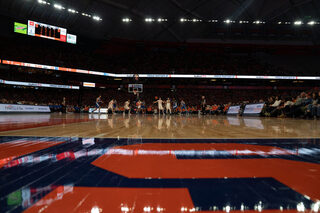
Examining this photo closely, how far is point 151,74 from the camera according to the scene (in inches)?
1043

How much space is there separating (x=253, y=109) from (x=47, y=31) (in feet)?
85.4

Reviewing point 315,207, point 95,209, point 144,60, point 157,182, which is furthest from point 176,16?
point 95,209

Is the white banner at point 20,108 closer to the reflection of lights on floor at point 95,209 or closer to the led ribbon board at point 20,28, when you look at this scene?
the led ribbon board at point 20,28

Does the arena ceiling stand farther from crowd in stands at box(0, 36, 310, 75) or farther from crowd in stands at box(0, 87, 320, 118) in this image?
crowd in stands at box(0, 87, 320, 118)

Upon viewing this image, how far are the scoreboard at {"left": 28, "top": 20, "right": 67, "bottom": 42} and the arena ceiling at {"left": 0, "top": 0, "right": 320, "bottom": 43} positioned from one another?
5.54 feet

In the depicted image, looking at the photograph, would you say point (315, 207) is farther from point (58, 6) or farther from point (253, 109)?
point (58, 6)

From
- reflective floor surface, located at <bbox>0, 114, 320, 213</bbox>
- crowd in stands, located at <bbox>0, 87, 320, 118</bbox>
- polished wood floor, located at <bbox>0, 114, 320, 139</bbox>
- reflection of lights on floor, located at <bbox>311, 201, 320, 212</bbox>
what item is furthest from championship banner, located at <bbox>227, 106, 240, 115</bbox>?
reflection of lights on floor, located at <bbox>311, 201, 320, 212</bbox>

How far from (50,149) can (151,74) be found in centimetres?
2496

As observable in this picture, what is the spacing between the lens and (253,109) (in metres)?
13.3

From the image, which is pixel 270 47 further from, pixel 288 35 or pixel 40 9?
pixel 40 9

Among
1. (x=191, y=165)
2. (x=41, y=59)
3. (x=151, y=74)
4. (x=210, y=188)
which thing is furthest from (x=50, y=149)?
(x=41, y=59)

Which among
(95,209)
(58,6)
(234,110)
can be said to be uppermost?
(58,6)

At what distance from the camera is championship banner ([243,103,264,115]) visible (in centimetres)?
1246

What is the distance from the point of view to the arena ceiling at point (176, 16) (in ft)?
75.2
